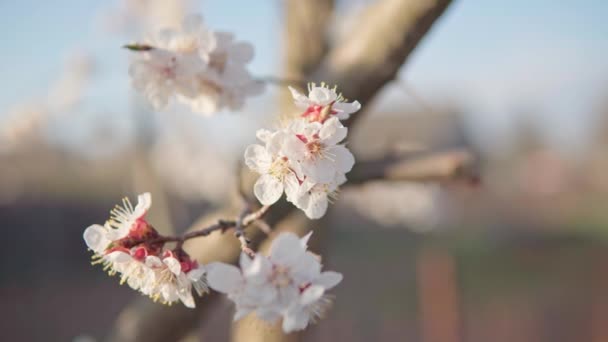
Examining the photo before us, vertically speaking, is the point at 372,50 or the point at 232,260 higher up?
the point at 372,50

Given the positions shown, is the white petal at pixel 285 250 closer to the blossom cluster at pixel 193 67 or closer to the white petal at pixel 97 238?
the white petal at pixel 97 238

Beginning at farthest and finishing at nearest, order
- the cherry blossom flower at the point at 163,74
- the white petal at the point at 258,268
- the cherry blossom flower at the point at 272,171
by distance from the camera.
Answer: the cherry blossom flower at the point at 163,74, the cherry blossom flower at the point at 272,171, the white petal at the point at 258,268

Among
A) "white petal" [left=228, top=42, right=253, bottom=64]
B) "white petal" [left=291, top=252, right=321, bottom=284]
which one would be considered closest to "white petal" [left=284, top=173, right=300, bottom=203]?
"white petal" [left=291, top=252, right=321, bottom=284]

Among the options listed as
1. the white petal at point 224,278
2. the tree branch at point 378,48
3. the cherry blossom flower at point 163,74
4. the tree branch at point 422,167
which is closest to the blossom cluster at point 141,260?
the white petal at point 224,278

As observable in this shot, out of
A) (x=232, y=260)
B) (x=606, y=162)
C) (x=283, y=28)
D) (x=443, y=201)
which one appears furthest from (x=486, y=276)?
(x=606, y=162)

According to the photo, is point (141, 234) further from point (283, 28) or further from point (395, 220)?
point (395, 220)
